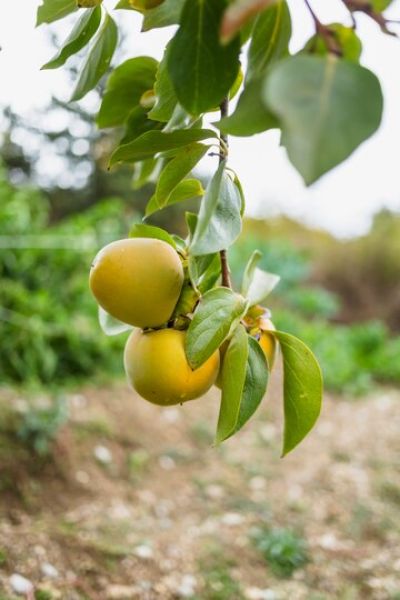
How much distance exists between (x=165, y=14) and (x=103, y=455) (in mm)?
1362

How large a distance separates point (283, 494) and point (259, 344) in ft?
4.39

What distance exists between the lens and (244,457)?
194 centimetres

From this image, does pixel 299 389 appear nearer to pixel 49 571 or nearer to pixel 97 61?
pixel 97 61

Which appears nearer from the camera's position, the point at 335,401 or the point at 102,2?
the point at 102,2

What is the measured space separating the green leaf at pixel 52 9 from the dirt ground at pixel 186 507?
0.63m

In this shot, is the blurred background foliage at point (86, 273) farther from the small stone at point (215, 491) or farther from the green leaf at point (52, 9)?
the small stone at point (215, 491)

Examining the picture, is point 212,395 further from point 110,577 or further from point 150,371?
point 150,371

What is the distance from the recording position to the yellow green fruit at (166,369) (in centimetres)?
41

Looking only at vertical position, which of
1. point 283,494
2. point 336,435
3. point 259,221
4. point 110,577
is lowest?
point 259,221

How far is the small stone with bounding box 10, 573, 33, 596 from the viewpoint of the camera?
2.66 ft

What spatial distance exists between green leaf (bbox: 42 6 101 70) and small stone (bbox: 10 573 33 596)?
65 centimetres

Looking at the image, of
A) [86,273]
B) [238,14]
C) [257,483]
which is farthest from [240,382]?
[86,273]

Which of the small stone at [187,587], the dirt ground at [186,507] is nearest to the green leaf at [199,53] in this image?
the dirt ground at [186,507]

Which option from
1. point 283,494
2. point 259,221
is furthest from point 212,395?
point 259,221
